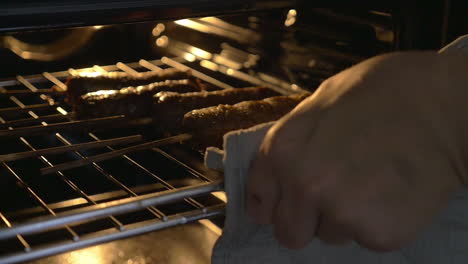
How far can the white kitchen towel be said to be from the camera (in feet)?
3.21

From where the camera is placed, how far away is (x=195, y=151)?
65.6 inches

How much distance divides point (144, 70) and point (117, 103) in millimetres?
467

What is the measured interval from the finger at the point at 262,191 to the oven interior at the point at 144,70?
11 centimetres

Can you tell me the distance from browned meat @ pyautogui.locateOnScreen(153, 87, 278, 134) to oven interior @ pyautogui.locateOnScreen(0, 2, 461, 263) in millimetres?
64

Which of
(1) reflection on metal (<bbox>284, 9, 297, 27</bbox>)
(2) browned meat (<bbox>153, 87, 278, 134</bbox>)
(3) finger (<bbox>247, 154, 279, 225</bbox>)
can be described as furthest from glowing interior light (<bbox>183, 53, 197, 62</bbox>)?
(3) finger (<bbox>247, 154, 279, 225</bbox>)

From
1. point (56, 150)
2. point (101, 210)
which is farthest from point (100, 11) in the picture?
point (56, 150)

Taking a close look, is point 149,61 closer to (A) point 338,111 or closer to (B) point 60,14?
(B) point 60,14

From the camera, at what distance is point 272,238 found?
1.07 meters

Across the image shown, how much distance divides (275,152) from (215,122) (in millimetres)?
603

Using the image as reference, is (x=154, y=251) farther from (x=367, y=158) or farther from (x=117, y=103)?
(x=367, y=158)

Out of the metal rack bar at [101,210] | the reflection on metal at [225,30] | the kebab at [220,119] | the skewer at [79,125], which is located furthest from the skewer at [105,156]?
the reflection on metal at [225,30]

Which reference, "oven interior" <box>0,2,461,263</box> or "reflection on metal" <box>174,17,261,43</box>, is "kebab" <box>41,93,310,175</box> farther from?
"reflection on metal" <box>174,17,261,43</box>

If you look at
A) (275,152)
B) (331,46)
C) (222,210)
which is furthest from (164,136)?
(275,152)

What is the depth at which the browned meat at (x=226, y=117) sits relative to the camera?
1.50 meters
